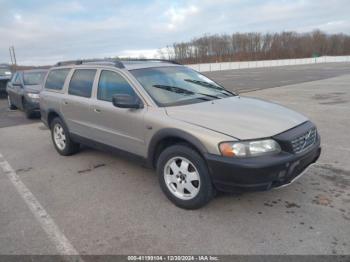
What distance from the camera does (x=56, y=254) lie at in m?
2.78

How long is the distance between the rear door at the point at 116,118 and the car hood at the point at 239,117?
0.55 meters

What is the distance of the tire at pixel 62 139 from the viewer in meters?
5.51

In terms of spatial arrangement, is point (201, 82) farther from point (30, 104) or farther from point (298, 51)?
point (298, 51)

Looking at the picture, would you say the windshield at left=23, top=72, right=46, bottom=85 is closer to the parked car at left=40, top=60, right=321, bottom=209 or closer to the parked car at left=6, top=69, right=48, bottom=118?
the parked car at left=6, top=69, right=48, bottom=118

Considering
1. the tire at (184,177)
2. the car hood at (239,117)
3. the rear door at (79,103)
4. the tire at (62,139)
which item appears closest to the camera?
the car hood at (239,117)

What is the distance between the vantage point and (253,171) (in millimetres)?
2908

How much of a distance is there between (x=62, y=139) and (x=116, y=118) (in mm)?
2118

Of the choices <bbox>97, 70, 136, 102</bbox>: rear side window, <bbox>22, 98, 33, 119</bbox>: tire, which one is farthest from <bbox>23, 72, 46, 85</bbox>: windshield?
<bbox>97, 70, 136, 102</bbox>: rear side window

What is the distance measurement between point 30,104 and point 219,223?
827 centimetres

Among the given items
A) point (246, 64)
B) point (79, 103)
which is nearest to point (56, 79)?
point (79, 103)

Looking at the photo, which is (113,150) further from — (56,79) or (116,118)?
(56,79)

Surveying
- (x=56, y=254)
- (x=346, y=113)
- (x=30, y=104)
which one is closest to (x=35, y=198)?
(x=56, y=254)

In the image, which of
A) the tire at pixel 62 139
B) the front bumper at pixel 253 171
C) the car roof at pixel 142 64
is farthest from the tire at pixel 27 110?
the front bumper at pixel 253 171

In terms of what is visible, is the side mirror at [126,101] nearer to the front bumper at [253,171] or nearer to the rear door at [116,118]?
the rear door at [116,118]
